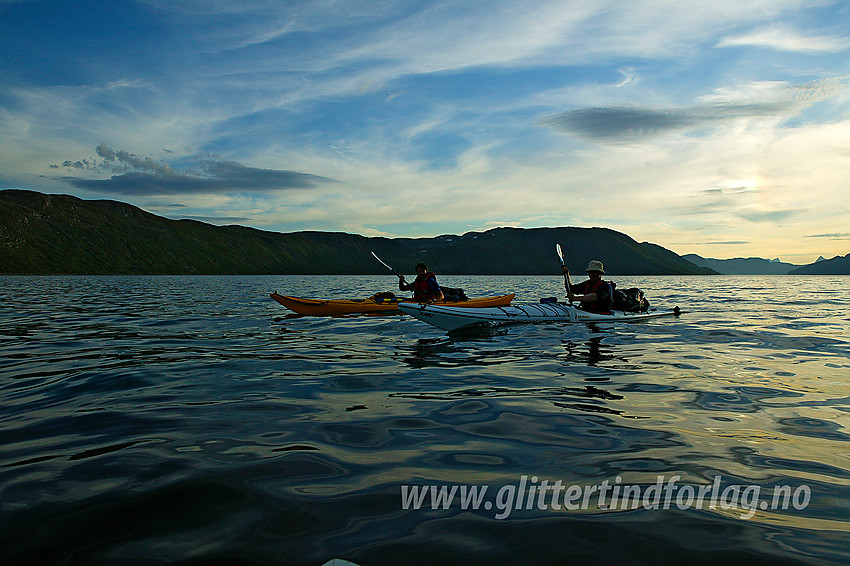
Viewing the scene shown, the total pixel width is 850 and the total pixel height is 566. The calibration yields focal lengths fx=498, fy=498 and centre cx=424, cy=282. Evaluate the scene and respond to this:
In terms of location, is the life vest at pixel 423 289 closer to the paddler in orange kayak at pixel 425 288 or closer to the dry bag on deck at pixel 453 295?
the paddler in orange kayak at pixel 425 288

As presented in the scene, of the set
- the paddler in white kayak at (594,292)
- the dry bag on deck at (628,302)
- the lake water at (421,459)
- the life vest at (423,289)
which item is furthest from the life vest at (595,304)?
the lake water at (421,459)

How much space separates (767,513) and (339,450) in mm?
3621

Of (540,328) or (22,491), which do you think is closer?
(22,491)

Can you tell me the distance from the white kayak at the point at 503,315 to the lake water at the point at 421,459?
160 inches

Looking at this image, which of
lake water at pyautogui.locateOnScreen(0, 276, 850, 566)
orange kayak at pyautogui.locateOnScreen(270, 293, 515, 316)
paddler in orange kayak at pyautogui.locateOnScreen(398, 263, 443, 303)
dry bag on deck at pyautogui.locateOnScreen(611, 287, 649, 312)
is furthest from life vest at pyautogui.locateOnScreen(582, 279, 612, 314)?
lake water at pyautogui.locateOnScreen(0, 276, 850, 566)

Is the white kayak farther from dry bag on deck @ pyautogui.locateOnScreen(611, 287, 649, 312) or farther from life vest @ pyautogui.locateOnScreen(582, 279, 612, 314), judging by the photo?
dry bag on deck @ pyautogui.locateOnScreen(611, 287, 649, 312)

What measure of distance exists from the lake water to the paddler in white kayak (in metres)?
5.73

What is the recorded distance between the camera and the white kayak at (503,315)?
1445cm

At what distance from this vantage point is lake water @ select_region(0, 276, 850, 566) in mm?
3217

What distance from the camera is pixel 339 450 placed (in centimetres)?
498

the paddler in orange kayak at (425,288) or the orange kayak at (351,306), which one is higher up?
the paddler in orange kayak at (425,288)

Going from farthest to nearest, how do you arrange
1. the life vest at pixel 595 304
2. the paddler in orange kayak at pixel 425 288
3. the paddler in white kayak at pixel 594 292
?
the paddler in orange kayak at pixel 425 288, the life vest at pixel 595 304, the paddler in white kayak at pixel 594 292

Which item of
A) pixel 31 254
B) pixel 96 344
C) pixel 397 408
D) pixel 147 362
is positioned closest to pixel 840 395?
pixel 397 408

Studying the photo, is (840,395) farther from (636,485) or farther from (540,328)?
(540,328)
